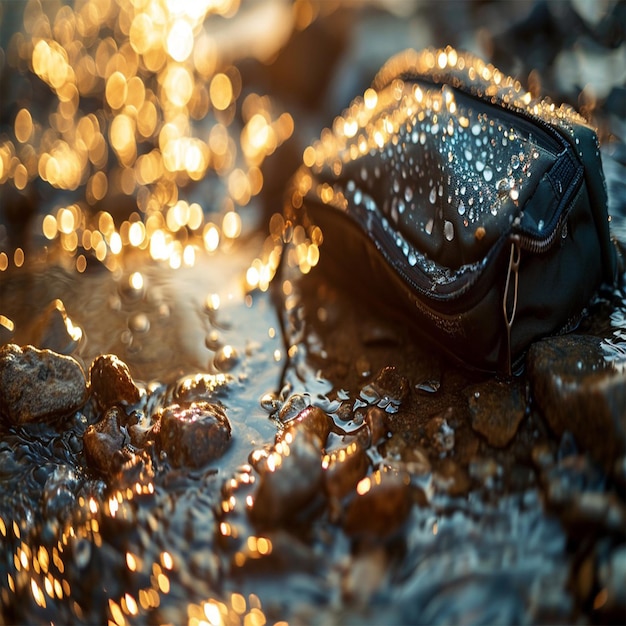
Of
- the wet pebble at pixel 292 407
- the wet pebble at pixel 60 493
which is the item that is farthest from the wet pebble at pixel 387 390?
the wet pebble at pixel 60 493

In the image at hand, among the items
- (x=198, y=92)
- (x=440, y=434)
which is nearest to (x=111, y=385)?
(x=440, y=434)

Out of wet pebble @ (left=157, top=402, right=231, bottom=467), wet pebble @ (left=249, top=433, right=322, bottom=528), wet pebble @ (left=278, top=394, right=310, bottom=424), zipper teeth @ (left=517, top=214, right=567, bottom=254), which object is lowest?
wet pebble @ (left=249, top=433, right=322, bottom=528)

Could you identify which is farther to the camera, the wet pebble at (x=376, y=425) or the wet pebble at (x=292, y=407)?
the wet pebble at (x=292, y=407)

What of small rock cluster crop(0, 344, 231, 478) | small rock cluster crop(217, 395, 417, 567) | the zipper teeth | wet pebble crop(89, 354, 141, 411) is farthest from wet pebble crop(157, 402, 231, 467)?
the zipper teeth

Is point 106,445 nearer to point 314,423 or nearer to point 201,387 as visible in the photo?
point 201,387

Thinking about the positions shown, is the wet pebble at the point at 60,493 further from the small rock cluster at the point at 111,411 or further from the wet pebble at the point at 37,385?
the wet pebble at the point at 37,385

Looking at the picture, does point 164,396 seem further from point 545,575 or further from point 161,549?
point 545,575

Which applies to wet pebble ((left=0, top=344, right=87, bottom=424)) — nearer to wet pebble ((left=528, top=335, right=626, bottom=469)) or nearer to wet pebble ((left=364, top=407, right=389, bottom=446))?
wet pebble ((left=364, top=407, right=389, bottom=446))
